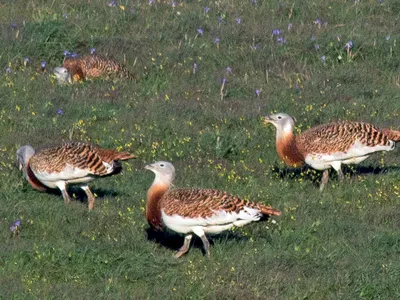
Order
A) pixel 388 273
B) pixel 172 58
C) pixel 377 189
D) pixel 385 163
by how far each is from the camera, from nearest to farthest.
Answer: pixel 388 273 → pixel 377 189 → pixel 385 163 → pixel 172 58

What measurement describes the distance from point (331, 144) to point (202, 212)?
299 centimetres

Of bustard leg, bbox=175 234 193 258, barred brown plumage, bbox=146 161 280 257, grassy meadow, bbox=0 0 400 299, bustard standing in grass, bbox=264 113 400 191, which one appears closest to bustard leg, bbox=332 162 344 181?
bustard standing in grass, bbox=264 113 400 191

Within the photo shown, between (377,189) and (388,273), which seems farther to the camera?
(377,189)

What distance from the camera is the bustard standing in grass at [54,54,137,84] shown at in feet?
51.0

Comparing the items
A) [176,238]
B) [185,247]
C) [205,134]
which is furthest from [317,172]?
[185,247]

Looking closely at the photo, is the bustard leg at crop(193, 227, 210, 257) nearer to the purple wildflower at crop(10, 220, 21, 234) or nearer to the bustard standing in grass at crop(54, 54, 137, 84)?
the purple wildflower at crop(10, 220, 21, 234)

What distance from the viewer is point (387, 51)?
54.0 ft

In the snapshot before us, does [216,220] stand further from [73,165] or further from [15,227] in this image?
[73,165]

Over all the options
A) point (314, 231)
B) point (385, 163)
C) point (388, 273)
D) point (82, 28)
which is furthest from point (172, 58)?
point (388, 273)

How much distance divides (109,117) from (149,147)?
1042mm

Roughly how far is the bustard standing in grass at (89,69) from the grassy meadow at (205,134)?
169mm

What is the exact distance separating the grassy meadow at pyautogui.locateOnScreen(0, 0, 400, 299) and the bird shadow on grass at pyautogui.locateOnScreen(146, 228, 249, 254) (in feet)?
0.07

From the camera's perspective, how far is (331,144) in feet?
40.1

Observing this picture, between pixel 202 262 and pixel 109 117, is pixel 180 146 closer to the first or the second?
pixel 109 117
